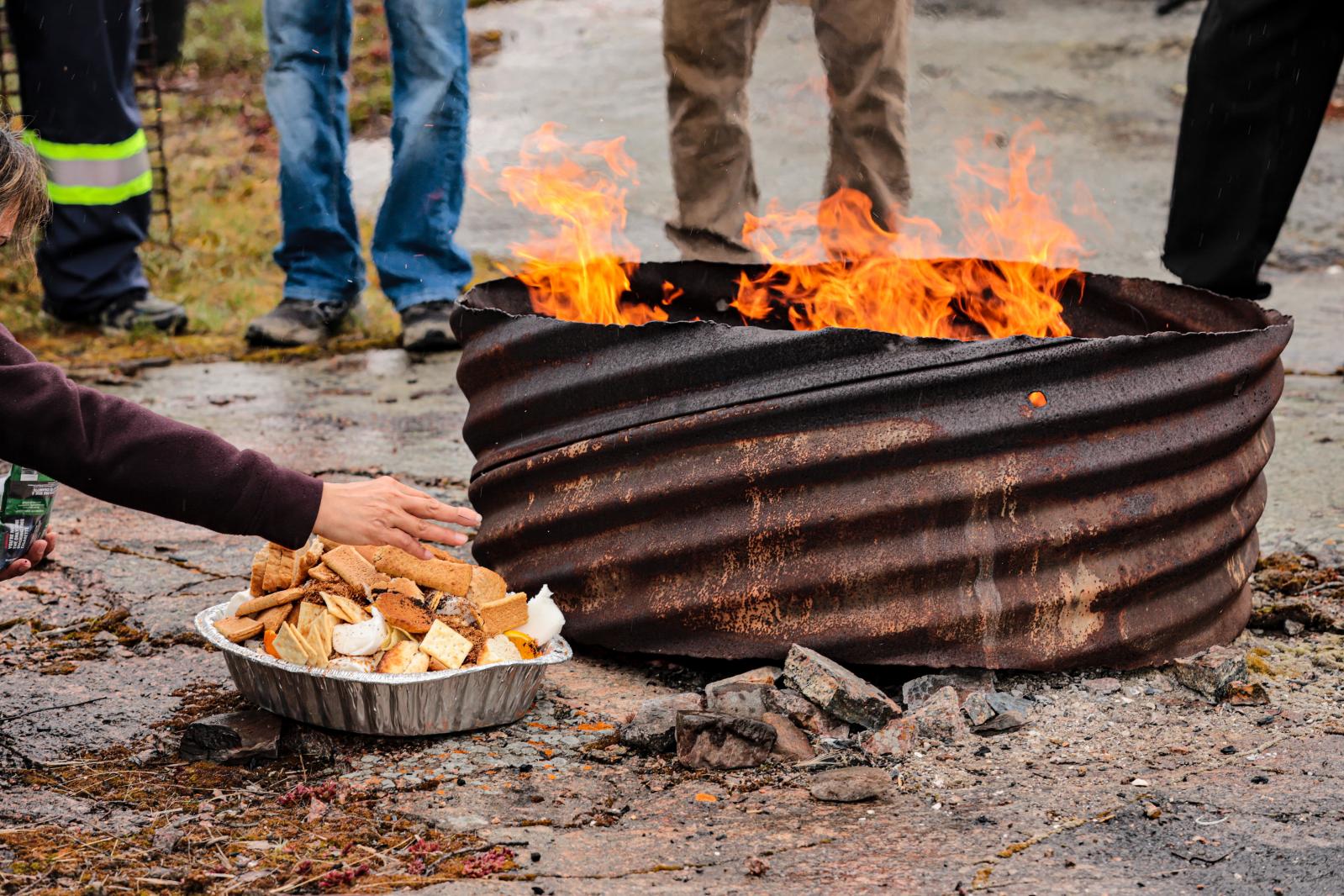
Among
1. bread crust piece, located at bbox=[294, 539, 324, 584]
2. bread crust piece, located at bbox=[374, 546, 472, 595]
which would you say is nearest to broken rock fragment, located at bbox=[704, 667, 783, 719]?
bread crust piece, located at bbox=[374, 546, 472, 595]

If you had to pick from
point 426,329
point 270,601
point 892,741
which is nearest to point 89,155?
point 426,329

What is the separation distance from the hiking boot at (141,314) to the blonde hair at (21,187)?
2.84 m

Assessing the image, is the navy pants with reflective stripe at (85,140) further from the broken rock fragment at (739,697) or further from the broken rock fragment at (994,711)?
the broken rock fragment at (994,711)

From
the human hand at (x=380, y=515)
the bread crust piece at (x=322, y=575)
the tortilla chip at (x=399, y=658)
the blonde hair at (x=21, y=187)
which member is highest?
the blonde hair at (x=21, y=187)

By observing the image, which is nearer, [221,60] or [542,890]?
[542,890]

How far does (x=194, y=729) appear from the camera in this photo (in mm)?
2311

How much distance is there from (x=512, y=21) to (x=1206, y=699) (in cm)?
872

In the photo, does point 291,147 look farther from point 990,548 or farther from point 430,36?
point 990,548

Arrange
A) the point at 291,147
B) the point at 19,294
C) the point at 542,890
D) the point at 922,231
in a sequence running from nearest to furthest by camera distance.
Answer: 1. the point at 542,890
2. the point at 291,147
3. the point at 19,294
4. the point at 922,231

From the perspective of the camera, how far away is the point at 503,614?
2.42m

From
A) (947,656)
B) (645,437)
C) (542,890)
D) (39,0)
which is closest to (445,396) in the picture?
(39,0)

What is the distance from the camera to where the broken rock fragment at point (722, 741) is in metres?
2.26

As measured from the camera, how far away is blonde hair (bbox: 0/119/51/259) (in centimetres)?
224

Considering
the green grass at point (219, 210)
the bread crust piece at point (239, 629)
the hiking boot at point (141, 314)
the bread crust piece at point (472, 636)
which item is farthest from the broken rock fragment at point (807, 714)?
the hiking boot at point (141, 314)
